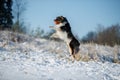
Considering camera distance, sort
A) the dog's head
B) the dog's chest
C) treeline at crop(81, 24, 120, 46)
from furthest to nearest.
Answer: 1. treeline at crop(81, 24, 120, 46)
2. the dog's head
3. the dog's chest

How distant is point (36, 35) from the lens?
16328 millimetres

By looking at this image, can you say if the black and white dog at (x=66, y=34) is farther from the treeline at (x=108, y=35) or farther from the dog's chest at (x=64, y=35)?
the treeline at (x=108, y=35)

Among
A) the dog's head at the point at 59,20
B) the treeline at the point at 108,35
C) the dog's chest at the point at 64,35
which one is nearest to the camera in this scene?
the dog's chest at the point at 64,35

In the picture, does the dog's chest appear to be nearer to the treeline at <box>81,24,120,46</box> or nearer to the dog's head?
the dog's head

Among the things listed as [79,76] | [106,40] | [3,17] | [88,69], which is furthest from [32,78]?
[106,40]

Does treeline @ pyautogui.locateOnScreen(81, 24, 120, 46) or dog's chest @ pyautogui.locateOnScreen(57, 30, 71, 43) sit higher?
dog's chest @ pyautogui.locateOnScreen(57, 30, 71, 43)

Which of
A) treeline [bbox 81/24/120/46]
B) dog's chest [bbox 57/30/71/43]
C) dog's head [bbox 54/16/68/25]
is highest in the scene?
dog's head [bbox 54/16/68/25]

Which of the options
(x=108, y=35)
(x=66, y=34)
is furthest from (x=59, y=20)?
(x=108, y=35)

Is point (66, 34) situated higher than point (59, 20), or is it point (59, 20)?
point (59, 20)

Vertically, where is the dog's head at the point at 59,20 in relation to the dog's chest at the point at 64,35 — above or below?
above

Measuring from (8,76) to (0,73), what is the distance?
24 cm

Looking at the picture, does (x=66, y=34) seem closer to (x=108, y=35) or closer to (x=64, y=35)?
(x=64, y=35)

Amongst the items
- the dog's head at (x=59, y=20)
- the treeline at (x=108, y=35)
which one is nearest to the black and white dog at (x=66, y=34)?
the dog's head at (x=59, y=20)

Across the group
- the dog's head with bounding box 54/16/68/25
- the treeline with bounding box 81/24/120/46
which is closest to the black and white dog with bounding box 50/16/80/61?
the dog's head with bounding box 54/16/68/25
